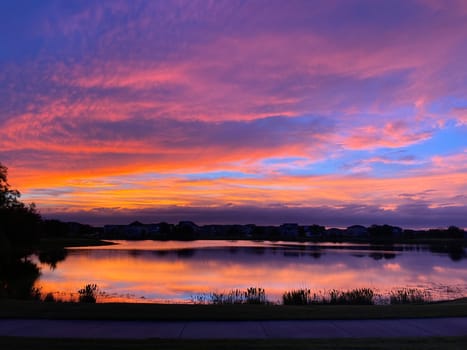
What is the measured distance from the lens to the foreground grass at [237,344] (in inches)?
345

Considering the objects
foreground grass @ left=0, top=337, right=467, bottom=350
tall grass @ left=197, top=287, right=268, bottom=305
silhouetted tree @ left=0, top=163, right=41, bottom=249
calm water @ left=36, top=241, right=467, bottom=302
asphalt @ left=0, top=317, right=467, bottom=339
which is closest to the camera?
foreground grass @ left=0, top=337, right=467, bottom=350

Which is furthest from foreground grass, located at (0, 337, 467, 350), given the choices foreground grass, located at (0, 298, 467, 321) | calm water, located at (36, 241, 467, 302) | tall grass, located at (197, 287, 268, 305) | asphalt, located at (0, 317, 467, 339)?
calm water, located at (36, 241, 467, 302)

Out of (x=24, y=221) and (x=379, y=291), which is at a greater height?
(x=24, y=221)

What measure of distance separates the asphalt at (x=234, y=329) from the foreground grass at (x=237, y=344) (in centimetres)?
53

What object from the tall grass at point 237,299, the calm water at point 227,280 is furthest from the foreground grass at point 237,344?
the calm water at point 227,280

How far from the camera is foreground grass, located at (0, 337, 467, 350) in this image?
8766mm

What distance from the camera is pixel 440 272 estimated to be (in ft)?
125

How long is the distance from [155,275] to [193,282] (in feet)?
15.6

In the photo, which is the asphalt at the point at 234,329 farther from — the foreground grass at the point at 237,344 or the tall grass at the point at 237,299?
the tall grass at the point at 237,299

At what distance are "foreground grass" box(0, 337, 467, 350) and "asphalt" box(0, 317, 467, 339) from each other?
0.53 metres

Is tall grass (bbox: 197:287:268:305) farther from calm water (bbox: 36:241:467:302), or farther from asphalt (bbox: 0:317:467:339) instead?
asphalt (bbox: 0:317:467:339)

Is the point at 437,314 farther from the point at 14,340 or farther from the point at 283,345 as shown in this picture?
the point at 14,340

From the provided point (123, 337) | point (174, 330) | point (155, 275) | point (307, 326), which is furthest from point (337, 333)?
point (155, 275)

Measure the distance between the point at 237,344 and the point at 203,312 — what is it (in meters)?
3.35
